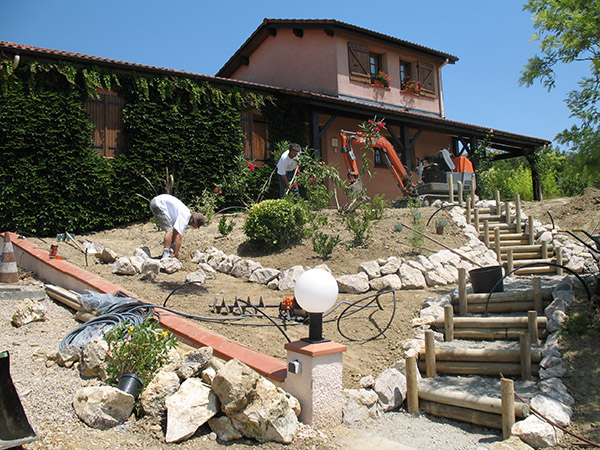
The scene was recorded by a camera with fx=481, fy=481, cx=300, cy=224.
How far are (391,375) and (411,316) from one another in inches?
59.1

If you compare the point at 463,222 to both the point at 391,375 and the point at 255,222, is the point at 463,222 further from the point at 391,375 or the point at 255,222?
the point at 391,375

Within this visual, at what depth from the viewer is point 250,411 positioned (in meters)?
3.13

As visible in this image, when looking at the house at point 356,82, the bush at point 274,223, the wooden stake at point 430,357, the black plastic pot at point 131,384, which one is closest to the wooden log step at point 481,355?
the wooden stake at point 430,357

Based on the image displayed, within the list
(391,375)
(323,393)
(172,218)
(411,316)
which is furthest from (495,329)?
(172,218)

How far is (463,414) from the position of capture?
12.9 ft

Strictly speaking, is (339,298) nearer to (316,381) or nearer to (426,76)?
(316,381)

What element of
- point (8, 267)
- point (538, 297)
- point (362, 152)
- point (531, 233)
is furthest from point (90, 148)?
point (531, 233)

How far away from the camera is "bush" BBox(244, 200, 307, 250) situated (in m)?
7.88

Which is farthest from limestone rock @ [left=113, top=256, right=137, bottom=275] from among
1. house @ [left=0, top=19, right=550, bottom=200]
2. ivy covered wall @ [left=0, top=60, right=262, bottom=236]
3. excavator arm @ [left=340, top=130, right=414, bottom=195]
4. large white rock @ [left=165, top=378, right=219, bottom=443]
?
excavator arm @ [left=340, top=130, right=414, bottom=195]

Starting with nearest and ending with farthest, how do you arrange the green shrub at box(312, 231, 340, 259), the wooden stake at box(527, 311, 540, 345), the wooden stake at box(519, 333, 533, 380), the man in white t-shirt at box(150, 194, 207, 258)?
1. the wooden stake at box(519, 333, 533, 380)
2. the wooden stake at box(527, 311, 540, 345)
3. the man in white t-shirt at box(150, 194, 207, 258)
4. the green shrub at box(312, 231, 340, 259)

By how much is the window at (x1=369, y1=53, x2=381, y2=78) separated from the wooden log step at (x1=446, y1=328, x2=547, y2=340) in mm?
12626

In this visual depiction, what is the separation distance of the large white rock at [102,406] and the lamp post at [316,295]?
52.2 inches

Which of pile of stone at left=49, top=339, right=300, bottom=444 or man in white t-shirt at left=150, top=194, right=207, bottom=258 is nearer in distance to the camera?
pile of stone at left=49, top=339, right=300, bottom=444

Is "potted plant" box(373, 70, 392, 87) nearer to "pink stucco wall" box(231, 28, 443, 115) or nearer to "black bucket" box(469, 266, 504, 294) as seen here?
"pink stucco wall" box(231, 28, 443, 115)
